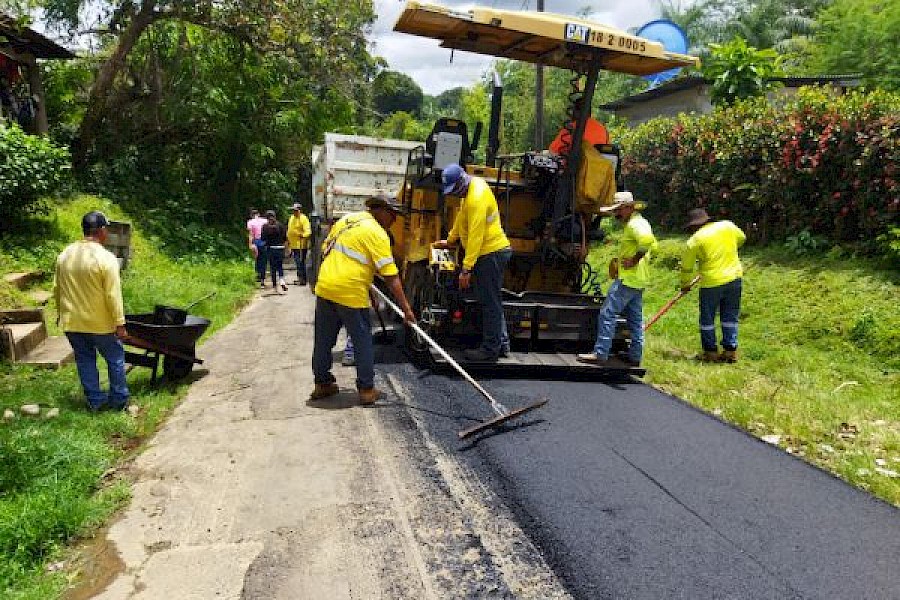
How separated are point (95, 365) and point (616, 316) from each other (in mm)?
4013

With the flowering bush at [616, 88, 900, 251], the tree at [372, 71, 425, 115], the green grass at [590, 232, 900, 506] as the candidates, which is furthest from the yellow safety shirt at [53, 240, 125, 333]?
the tree at [372, 71, 425, 115]

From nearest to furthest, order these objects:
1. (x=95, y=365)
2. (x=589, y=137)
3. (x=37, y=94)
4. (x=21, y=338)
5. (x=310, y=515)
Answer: (x=310, y=515) → (x=95, y=365) → (x=21, y=338) → (x=589, y=137) → (x=37, y=94)

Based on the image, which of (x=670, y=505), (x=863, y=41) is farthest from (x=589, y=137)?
(x=863, y=41)

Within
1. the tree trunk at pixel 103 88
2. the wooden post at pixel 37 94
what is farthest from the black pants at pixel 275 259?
the wooden post at pixel 37 94

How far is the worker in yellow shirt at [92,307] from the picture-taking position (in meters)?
4.50

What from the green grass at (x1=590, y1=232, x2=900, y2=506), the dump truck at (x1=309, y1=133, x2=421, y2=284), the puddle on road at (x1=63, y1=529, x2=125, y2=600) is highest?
the dump truck at (x1=309, y1=133, x2=421, y2=284)

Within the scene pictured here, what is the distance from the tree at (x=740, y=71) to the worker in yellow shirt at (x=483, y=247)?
31.7 ft

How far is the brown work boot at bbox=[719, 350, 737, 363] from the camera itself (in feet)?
20.6

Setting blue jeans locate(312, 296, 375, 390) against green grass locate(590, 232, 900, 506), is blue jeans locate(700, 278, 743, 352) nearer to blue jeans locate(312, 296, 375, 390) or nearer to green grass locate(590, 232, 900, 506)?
green grass locate(590, 232, 900, 506)

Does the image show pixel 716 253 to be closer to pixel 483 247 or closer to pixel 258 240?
pixel 483 247

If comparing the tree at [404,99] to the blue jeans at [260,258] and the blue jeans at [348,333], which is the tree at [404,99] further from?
the blue jeans at [348,333]

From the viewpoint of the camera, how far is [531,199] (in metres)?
6.26

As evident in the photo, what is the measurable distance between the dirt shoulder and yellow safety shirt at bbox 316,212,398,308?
0.82 m

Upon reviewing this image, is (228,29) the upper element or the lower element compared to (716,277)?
upper
